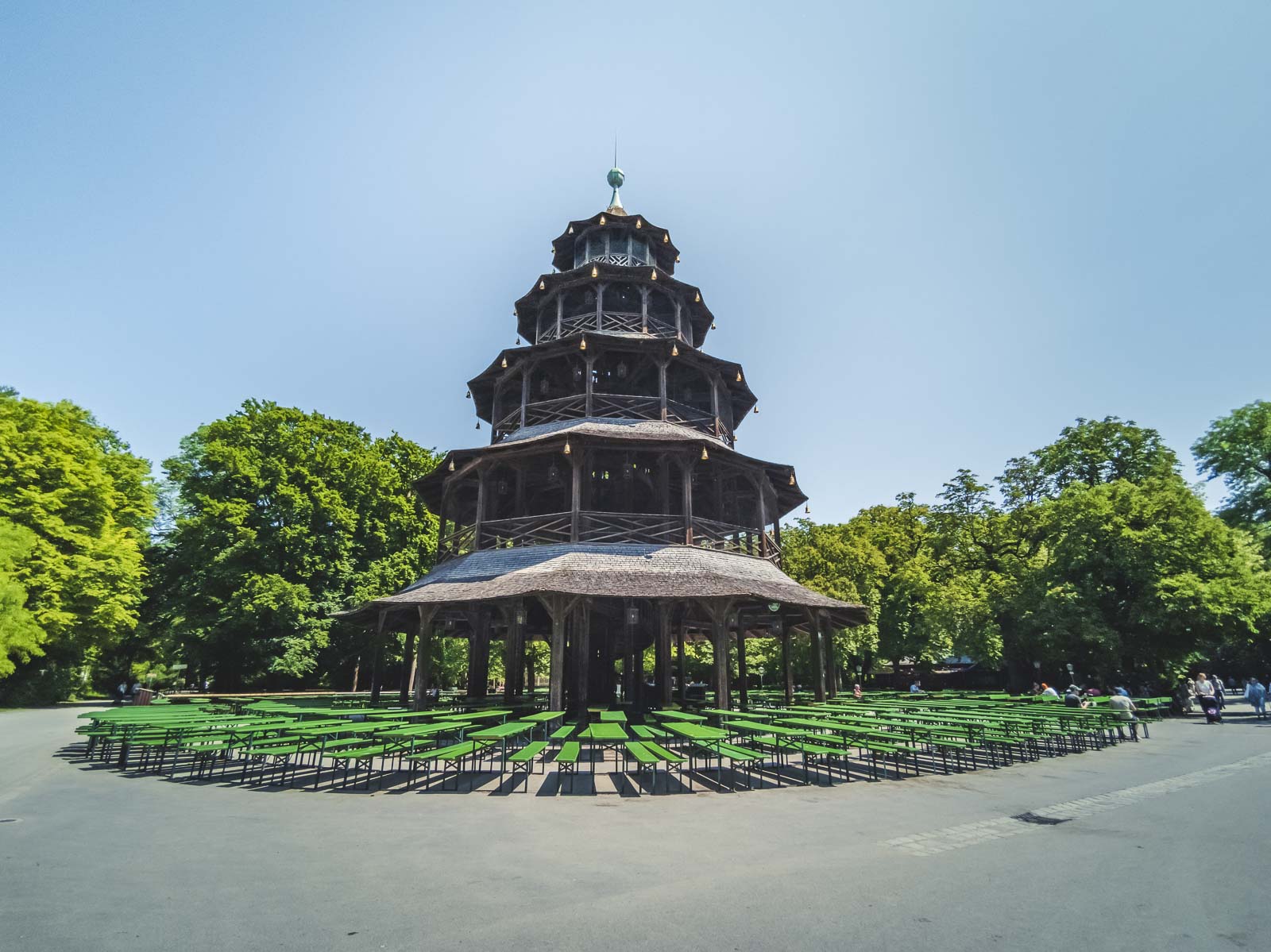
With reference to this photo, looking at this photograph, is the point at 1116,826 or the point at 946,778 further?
the point at 946,778

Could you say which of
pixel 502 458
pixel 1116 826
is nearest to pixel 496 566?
pixel 502 458

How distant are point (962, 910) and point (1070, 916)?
921 millimetres

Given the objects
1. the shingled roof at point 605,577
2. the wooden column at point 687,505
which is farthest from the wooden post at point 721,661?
the wooden column at point 687,505

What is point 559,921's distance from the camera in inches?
206

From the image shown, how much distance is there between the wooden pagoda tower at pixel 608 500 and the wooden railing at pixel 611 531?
0.30ft

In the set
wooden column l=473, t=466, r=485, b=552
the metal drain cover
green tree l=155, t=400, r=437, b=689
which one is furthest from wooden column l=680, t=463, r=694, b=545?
green tree l=155, t=400, r=437, b=689

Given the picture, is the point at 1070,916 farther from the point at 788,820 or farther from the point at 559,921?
the point at 559,921

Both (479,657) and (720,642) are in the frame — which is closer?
(720,642)

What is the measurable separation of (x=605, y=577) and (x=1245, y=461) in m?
44.6

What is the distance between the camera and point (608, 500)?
26062mm

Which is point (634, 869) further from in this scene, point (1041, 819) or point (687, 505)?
point (687, 505)

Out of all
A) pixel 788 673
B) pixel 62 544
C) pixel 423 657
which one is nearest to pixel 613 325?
pixel 423 657

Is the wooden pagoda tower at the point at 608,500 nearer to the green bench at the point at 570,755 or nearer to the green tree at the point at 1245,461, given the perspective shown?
the green bench at the point at 570,755

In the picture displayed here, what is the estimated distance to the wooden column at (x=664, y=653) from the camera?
64.9 feet
